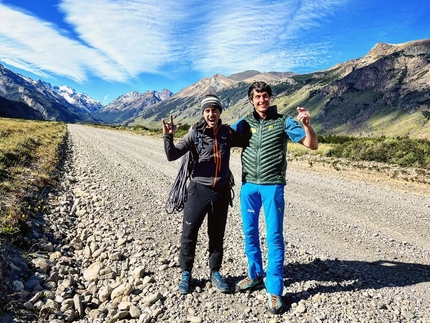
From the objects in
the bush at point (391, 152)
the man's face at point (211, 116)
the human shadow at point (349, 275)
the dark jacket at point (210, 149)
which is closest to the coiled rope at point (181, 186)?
the dark jacket at point (210, 149)

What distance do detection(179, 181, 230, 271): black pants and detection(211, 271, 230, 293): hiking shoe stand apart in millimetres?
124

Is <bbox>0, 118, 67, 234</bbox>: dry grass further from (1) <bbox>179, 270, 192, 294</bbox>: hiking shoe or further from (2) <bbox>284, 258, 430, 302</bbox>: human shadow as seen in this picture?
(2) <bbox>284, 258, 430, 302</bbox>: human shadow

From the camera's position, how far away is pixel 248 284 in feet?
17.9

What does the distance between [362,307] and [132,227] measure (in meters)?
5.87

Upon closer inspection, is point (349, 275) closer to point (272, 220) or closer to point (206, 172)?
point (272, 220)

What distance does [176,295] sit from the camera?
5344 mm

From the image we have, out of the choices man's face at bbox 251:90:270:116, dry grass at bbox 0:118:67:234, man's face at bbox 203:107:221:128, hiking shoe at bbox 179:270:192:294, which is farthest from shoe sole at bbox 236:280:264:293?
dry grass at bbox 0:118:67:234

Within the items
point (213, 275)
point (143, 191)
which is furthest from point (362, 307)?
point (143, 191)

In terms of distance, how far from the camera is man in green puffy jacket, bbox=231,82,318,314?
16.3 feet

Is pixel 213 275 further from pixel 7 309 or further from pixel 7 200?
pixel 7 200

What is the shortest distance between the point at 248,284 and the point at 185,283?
3.60ft

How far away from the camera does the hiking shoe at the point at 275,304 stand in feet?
15.9

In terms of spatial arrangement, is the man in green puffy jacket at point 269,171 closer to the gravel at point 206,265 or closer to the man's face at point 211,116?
the man's face at point 211,116

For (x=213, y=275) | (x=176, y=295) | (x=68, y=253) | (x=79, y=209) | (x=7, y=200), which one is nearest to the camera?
(x=176, y=295)
